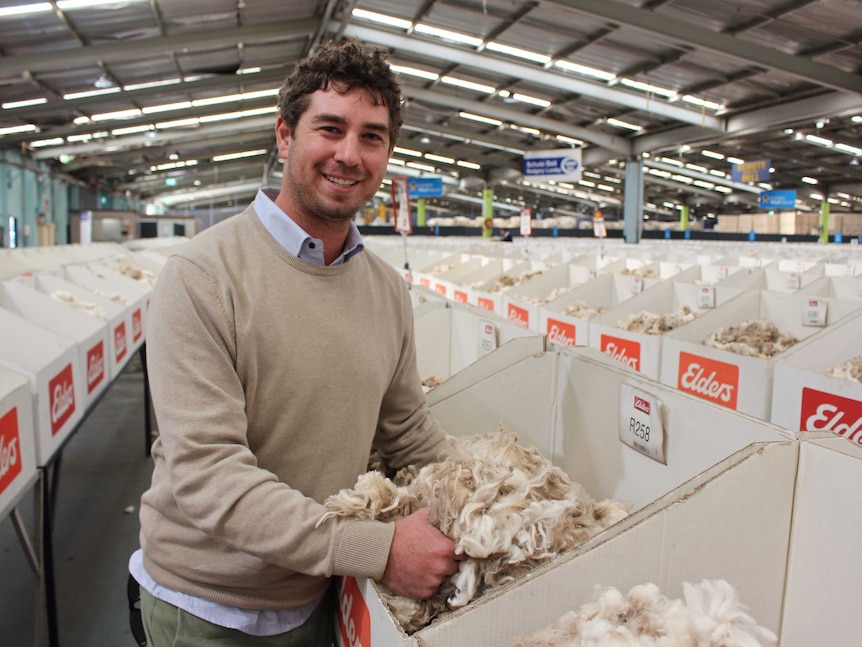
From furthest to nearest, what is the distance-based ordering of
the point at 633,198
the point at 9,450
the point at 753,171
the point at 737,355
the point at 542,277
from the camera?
the point at 633,198 → the point at 753,171 → the point at 542,277 → the point at 737,355 → the point at 9,450

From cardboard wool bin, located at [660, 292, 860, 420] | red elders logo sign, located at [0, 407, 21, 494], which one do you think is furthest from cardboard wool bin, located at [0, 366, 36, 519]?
cardboard wool bin, located at [660, 292, 860, 420]

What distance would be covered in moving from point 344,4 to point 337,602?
412 inches

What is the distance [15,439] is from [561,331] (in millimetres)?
2986

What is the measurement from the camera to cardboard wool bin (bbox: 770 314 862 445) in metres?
2.51

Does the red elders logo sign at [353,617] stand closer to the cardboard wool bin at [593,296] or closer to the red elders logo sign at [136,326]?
the cardboard wool bin at [593,296]

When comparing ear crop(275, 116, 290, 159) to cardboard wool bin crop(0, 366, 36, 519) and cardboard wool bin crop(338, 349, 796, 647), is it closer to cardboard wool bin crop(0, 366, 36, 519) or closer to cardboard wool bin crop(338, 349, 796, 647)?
cardboard wool bin crop(338, 349, 796, 647)

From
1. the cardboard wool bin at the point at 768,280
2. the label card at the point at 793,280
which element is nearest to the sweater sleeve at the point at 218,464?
the cardboard wool bin at the point at 768,280

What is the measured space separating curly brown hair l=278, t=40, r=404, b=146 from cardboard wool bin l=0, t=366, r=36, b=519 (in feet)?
4.43

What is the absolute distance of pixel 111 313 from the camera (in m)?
4.64

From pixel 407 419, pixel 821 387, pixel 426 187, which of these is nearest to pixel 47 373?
pixel 407 419

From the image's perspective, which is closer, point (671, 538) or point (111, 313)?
point (671, 538)

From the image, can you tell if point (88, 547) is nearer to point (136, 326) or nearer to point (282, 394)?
point (136, 326)

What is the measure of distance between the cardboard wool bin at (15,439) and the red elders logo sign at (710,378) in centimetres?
254

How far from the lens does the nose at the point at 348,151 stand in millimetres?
1319
